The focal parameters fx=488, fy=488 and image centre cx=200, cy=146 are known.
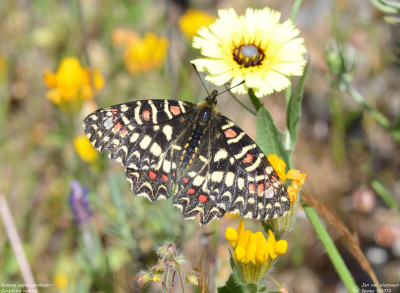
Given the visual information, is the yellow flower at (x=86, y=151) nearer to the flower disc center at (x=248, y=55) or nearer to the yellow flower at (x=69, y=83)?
the yellow flower at (x=69, y=83)

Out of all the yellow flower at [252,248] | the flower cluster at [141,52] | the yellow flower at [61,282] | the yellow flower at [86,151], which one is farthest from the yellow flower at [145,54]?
the yellow flower at [252,248]

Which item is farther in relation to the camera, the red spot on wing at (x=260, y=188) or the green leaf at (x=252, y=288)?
the red spot on wing at (x=260, y=188)

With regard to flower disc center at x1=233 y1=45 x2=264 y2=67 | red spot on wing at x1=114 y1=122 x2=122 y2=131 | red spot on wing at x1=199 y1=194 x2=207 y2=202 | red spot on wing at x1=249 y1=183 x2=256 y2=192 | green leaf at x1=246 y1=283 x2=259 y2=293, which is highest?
flower disc center at x1=233 y1=45 x2=264 y2=67

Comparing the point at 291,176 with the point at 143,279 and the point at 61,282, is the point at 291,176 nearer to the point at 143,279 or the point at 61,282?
the point at 143,279

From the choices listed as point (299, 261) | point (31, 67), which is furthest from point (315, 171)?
point (31, 67)

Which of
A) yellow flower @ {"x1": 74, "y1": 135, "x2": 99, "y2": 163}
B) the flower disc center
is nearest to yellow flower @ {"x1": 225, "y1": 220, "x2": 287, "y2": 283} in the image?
the flower disc center

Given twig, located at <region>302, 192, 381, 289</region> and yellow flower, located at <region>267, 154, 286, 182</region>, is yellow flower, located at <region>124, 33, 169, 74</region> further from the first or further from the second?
twig, located at <region>302, 192, 381, 289</region>

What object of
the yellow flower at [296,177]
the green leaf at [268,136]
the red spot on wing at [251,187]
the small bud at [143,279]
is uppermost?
the green leaf at [268,136]

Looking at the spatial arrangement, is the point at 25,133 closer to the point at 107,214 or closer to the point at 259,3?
the point at 107,214
